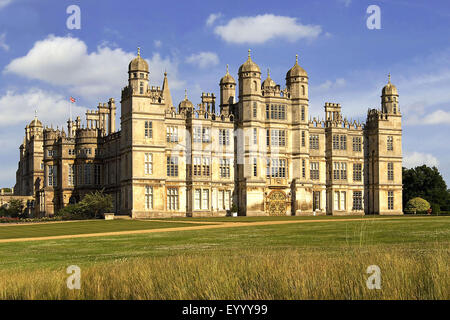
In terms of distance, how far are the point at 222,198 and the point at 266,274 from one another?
55126 mm

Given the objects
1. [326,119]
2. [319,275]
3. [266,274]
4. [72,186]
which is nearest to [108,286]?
[266,274]

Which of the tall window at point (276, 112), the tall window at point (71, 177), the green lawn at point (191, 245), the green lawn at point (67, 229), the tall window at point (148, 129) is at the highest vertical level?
the tall window at point (276, 112)

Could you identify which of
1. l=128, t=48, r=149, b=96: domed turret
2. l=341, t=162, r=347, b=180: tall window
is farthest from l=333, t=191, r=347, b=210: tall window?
l=128, t=48, r=149, b=96: domed turret

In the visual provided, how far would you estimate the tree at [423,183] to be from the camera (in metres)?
84.9

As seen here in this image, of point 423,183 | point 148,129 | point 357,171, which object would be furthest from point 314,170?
point 148,129

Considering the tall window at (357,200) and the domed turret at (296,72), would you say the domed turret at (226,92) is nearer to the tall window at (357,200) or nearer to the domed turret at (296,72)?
the domed turret at (296,72)

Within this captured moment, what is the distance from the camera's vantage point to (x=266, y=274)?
14602 mm

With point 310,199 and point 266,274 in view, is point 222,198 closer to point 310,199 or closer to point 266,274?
point 310,199

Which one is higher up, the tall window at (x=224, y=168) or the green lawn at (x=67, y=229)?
the tall window at (x=224, y=168)

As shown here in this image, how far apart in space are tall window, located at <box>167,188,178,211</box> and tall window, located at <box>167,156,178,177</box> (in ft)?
5.50

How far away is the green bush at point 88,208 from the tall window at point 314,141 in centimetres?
2632

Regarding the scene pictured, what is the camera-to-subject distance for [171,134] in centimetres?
6744

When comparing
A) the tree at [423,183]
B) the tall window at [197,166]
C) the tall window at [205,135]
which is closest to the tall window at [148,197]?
the tall window at [197,166]

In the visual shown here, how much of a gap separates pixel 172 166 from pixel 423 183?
38746mm
